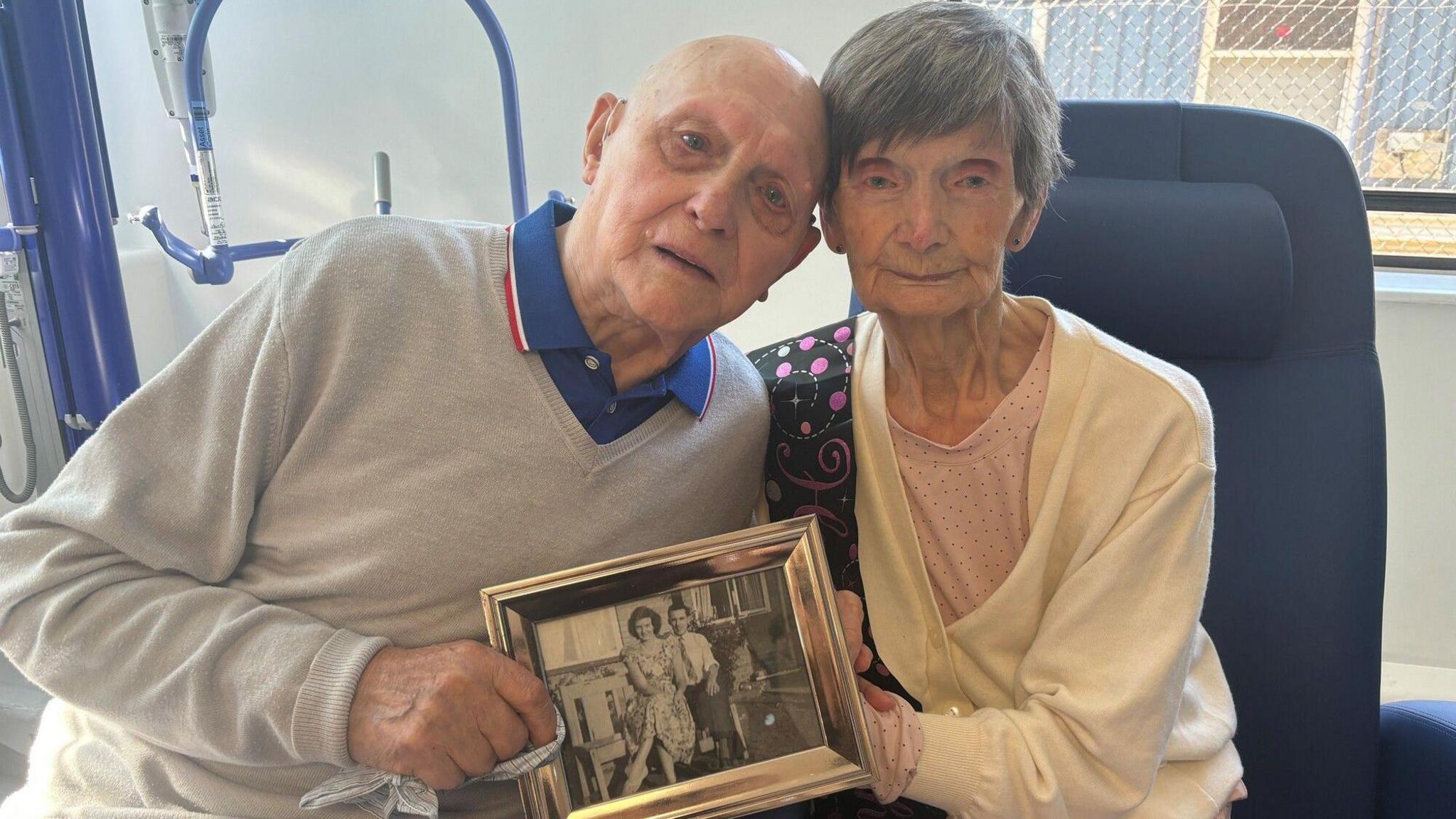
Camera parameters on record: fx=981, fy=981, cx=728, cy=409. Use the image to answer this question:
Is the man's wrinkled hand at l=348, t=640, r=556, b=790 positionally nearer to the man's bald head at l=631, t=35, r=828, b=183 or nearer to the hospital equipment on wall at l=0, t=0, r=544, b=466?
the man's bald head at l=631, t=35, r=828, b=183

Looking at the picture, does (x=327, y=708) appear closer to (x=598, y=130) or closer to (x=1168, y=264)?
(x=598, y=130)

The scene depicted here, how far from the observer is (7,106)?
1.85 meters

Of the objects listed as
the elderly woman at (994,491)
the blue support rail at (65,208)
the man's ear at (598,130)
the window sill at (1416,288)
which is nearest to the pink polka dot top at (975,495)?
the elderly woman at (994,491)

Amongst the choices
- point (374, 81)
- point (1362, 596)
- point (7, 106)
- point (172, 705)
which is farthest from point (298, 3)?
point (1362, 596)

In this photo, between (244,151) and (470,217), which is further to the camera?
(244,151)

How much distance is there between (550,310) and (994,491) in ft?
1.88

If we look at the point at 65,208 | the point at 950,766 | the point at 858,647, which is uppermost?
the point at 65,208

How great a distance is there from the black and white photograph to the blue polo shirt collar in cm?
28

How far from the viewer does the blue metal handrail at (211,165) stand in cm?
205

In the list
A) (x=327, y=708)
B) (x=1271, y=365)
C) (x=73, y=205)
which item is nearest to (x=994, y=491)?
(x=1271, y=365)

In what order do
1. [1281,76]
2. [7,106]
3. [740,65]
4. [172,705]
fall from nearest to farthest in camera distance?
[172,705] < [740,65] < [7,106] < [1281,76]

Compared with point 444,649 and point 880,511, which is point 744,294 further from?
point 444,649

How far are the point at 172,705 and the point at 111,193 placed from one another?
1.72 meters

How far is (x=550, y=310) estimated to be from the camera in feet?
3.57
